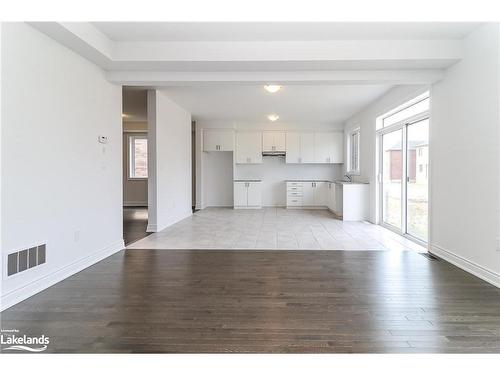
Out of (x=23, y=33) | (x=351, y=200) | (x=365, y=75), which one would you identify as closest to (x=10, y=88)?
(x=23, y=33)

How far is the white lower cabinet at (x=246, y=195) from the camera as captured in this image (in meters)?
9.48

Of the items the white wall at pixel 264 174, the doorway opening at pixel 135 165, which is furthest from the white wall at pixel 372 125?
the doorway opening at pixel 135 165

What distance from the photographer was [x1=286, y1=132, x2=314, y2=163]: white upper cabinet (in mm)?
9438

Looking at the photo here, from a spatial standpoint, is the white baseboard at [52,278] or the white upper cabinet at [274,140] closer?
the white baseboard at [52,278]

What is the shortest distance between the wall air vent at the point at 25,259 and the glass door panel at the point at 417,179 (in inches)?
190

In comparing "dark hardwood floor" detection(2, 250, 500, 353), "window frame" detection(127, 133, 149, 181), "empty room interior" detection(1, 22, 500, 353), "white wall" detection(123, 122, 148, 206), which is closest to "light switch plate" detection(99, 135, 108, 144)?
"empty room interior" detection(1, 22, 500, 353)

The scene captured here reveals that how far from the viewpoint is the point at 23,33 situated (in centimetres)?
266

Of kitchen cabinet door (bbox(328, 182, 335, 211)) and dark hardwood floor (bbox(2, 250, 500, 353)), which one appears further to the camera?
kitchen cabinet door (bbox(328, 182, 335, 211))

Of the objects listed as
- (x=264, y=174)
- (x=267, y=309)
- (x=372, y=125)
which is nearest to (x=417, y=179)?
(x=372, y=125)

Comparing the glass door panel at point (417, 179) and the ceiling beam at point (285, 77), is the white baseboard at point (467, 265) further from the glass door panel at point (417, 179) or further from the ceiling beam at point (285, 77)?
the ceiling beam at point (285, 77)

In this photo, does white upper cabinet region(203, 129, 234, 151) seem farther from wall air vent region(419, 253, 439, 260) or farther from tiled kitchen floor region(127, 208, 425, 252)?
wall air vent region(419, 253, 439, 260)

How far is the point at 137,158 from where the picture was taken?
1037cm

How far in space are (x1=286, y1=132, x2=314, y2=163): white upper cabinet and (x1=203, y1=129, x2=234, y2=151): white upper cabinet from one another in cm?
174

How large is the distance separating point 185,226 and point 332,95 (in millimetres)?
3906
